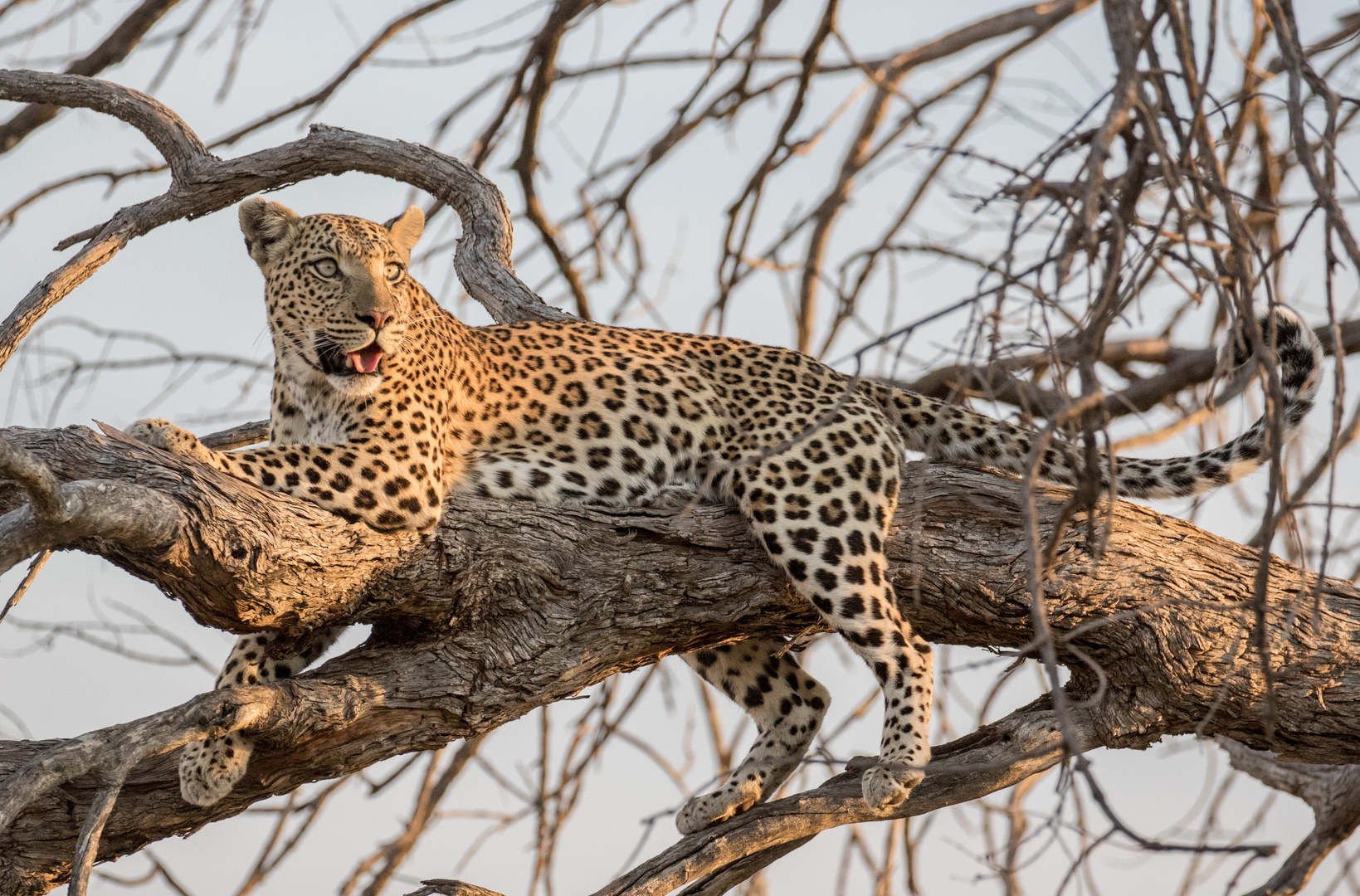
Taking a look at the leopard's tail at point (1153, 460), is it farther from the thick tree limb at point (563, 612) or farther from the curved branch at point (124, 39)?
the curved branch at point (124, 39)

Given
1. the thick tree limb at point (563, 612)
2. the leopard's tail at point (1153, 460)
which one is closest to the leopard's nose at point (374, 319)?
the thick tree limb at point (563, 612)

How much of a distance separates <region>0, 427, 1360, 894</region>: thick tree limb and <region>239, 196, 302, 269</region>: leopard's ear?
1.58 metres

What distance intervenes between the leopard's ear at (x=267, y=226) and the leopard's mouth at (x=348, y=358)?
0.62 m

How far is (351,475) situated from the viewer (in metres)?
4.95

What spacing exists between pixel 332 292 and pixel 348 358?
32 centimetres

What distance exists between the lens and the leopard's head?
210 inches

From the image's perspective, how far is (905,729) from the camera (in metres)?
5.17

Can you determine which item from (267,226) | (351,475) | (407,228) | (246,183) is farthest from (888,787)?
(246,183)

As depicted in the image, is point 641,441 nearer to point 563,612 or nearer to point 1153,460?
point 563,612

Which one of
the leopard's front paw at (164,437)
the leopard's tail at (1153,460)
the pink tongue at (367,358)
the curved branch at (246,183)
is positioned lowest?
the leopard's front paw at (164,437)

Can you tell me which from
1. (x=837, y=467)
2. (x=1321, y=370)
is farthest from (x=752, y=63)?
(x=1321, y=370)

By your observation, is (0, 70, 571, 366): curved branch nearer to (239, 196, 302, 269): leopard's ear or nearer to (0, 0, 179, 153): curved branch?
(239, 196, 302, 269): leopard's ear

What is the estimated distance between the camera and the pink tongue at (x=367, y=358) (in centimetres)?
532

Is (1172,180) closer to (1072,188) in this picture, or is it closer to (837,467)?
(1072,188)
